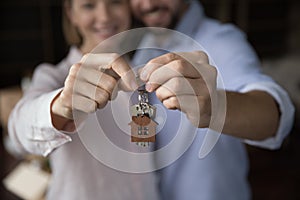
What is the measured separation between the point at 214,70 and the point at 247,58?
0.17 meters

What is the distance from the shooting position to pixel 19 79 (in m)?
2.15

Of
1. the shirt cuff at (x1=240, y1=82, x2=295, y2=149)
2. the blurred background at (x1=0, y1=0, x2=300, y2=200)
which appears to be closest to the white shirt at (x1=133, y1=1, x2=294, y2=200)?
the shirt cuff at (x1=240, y1=82, x2=295, y2=149)

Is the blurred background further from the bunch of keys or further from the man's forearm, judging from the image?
the bunch of keys

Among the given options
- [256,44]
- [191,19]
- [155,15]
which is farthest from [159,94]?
[256,44]

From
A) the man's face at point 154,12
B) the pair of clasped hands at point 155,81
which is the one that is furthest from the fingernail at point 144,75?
the man's face at point 154,12

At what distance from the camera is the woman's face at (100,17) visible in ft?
0.84

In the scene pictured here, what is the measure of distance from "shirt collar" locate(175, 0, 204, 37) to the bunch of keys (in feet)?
0.61

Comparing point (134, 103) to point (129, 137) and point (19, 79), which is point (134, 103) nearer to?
point (129, 137)

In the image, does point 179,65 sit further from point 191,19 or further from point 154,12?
point 191,19

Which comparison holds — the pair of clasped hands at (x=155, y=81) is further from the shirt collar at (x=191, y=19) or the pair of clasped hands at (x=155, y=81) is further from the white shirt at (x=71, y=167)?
the shirt collar at (x=191, y=19)

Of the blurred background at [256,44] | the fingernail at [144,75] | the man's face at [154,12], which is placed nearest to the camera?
the fingernail at [144,75]

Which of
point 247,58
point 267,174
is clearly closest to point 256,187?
point 267,174

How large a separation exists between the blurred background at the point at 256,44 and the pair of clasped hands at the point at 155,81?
114 cm

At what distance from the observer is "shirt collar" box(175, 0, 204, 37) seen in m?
0.40
